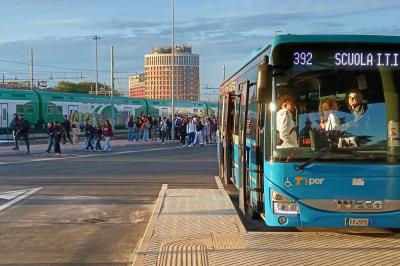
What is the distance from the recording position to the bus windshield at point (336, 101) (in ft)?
24.9

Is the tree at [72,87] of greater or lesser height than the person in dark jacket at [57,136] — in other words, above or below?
above

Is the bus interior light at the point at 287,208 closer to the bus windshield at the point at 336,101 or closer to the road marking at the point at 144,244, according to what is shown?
the bus windshield at the point at 336,101

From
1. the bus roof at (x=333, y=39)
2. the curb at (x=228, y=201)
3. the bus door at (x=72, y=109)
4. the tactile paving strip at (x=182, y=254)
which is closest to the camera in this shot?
the tactile paving strip at (x=182, y=254)

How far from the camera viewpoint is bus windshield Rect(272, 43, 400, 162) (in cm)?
759

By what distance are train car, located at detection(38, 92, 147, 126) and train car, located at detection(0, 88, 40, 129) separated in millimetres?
959

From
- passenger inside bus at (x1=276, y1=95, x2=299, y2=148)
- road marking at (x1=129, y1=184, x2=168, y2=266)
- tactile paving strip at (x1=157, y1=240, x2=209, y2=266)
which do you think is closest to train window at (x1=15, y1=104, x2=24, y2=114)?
road marking at (x1=129, y1=184, x2=168, y2=266)

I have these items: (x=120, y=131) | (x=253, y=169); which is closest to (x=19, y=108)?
(x=120, y=131)

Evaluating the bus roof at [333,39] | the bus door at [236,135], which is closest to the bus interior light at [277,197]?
the bus roof at [333,39]

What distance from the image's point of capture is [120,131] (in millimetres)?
57562

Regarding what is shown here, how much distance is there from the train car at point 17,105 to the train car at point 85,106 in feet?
3.15

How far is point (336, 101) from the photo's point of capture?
25.1 ft

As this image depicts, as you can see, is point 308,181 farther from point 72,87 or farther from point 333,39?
point 72,87

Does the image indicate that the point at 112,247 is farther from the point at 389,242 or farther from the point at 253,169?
the point at 389,242

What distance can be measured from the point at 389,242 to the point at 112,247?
3760mm
